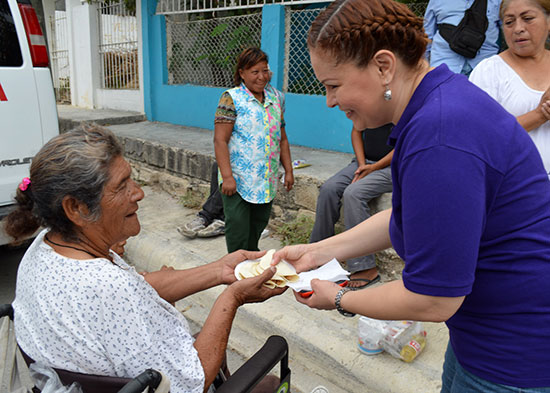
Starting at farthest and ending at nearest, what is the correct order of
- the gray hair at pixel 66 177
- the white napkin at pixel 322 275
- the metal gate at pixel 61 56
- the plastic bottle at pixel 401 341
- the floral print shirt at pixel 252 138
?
the metal gate at pixel 61 56, the floral print shirt at pixel 252 138, the plastic bottle at pixel 401 341, the white napkin at pixel 322 275, the gray hair at pixel 66 177

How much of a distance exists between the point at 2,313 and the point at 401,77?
55.1 inches

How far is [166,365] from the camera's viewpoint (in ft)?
4.59

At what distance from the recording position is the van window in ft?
11.0

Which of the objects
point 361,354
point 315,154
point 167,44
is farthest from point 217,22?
point 361,354

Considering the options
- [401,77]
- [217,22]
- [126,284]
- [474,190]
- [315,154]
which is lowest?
[315,154]

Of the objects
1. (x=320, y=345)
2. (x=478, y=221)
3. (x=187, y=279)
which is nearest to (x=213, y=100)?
(x=320, y=345)

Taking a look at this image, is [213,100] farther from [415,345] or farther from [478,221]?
[478,221]

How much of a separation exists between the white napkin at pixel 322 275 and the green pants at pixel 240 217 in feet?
5.16

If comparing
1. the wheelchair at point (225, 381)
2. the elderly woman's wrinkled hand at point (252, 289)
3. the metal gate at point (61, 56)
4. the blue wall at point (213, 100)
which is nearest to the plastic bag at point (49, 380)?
the wheelchair at point (225, 381)

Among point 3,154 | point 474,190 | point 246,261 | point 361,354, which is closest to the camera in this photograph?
point 474,190

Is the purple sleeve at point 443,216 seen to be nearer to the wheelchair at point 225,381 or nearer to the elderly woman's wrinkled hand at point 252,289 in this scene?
the wheelchair at point 225,381

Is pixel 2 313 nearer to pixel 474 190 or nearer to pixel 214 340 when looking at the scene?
pixel 214 340

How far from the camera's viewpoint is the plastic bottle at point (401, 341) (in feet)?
8.32

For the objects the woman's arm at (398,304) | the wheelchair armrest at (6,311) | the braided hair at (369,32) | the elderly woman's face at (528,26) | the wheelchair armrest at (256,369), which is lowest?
the wheelchair armrest at (256,369)
